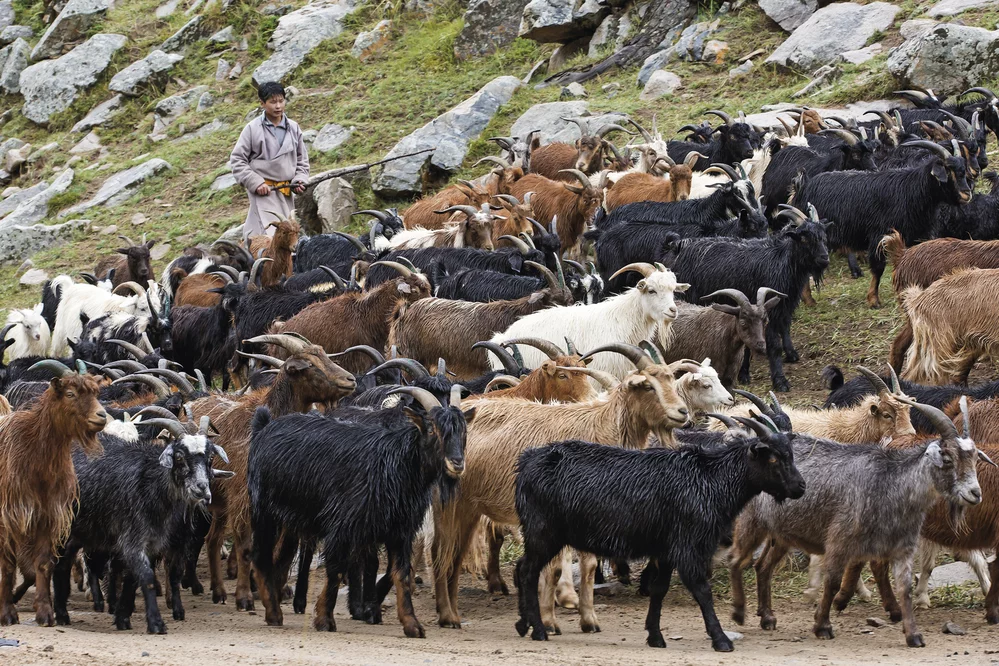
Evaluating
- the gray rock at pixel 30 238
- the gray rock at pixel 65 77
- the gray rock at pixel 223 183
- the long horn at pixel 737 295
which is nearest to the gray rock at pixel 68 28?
the gray rock at pixel 65 77

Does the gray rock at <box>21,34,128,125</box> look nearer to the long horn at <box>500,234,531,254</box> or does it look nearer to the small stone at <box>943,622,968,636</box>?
the long horn at <box>500,234,531,254</box>

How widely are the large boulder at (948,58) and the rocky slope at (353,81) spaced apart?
2 centimetres

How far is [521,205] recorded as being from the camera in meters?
13.8

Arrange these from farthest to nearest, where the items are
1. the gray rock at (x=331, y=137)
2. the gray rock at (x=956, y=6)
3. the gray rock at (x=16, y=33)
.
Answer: the gray rock at (x=16, y=33) → the gray rock at (x=331, y=137) → the gray rock at (x=956, y=6)

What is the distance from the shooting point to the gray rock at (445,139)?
57.1 ft

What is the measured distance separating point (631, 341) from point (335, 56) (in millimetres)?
Answer: 15114

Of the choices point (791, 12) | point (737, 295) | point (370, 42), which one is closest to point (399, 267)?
point (737, 295)

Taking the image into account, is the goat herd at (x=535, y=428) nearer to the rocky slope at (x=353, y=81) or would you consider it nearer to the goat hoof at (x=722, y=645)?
the goat hoof at (x=722, y=645)

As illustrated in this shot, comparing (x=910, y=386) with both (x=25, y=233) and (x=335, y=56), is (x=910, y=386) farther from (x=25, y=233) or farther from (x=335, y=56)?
(x=335, y=56)

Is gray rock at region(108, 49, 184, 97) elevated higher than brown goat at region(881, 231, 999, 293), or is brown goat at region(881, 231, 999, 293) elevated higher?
gray rock at region(108, 49, 184, 97)

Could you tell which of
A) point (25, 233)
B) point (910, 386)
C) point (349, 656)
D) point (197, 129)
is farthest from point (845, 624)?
point (197, 129)

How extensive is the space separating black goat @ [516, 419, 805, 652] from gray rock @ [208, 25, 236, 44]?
19.8 metres

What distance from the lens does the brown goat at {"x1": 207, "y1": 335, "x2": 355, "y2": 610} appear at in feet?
25.7

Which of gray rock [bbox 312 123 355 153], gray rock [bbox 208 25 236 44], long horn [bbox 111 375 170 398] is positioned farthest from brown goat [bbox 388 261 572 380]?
A: gray rock [bbox 208 25 236 44]
